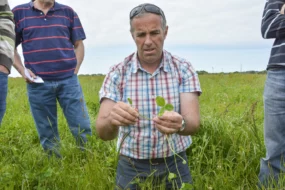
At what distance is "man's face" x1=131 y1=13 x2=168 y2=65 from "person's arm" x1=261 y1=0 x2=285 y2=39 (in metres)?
0.76

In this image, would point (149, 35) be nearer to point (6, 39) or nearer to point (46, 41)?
point (6, 39)

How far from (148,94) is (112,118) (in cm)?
40

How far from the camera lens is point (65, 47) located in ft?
12.7

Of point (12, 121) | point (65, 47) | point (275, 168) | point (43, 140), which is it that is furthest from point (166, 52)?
point (12, 121)

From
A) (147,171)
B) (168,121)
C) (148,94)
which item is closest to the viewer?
(168,121)

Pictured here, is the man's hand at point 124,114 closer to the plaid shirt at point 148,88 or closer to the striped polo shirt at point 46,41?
the plaid shirt at point 148,88

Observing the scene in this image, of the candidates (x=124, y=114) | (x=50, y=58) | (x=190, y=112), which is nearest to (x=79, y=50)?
(x=50, y=58)

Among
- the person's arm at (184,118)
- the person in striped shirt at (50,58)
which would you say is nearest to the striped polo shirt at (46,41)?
the person in striped shirt at (50,58)

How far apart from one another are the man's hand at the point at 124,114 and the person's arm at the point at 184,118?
10cm

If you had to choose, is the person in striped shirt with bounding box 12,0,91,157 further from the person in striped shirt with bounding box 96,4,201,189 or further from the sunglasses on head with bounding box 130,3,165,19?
the sunglasses on head with bounding box 130,3,165,19

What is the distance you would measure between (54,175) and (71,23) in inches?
73.3

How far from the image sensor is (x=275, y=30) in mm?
2385

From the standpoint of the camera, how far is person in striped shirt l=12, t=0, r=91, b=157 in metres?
3.78

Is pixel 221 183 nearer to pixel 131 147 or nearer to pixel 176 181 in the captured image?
pixel 176 181
